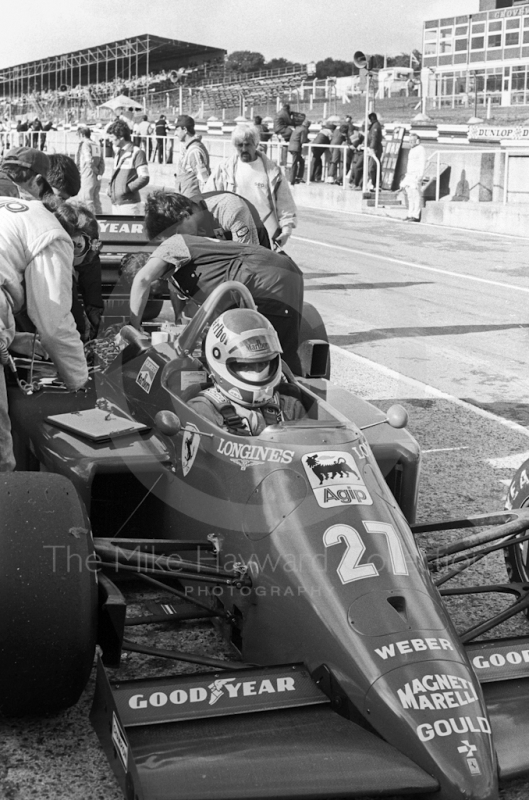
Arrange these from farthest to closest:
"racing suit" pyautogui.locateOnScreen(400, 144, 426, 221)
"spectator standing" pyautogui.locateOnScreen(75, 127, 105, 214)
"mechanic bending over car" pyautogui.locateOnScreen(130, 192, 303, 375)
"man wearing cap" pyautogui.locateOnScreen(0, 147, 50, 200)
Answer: "racing suit" pyautogui.locateOnScreen(400, 144, 426, 221) < "spectator standing" pyautogui.locateOnScreen(75, 127, 105, 214) < "mechanic bending over car" pyautogui.locateOnScreen(130, 192, 303, 375) < "man wearing cap" pyautogui.locateOnScreen(0, 147, 50, 200)

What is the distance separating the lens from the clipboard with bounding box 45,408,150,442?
4.21 meters

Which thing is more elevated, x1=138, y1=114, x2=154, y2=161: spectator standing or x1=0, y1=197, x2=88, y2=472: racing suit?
x1=138, y1=114, x2=154, y2=161: spectator standing

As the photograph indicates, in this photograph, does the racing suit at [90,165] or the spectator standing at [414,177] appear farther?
the spectator standing at [414,177]

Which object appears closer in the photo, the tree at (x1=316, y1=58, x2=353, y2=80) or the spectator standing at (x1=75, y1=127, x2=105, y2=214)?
the spectator standing at (x1=75, y1=127, x2=105, y2=214)

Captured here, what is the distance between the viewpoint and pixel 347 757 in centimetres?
278

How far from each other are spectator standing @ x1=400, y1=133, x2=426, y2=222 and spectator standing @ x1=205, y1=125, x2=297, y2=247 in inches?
422

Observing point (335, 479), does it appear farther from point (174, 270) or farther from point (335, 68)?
point (335, 68)

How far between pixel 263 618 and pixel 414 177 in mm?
16914

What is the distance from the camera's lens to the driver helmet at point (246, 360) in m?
4.00

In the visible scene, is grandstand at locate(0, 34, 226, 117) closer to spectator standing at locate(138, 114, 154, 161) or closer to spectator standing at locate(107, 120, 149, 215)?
spectator standing at locate(138, 114, 154, 161)

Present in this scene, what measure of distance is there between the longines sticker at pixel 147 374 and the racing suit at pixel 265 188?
406cm

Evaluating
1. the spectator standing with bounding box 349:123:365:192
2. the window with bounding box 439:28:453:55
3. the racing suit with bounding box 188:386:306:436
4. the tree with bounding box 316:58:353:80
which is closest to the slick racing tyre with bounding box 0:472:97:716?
the racing suit with bounding box 188:386:306:436

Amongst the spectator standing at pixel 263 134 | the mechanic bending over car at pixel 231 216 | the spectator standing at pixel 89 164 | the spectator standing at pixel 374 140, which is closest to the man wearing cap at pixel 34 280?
the mechanic bending over car at pixel 231 216

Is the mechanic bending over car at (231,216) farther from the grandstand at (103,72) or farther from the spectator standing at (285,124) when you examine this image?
the grandstand at (103,72)
